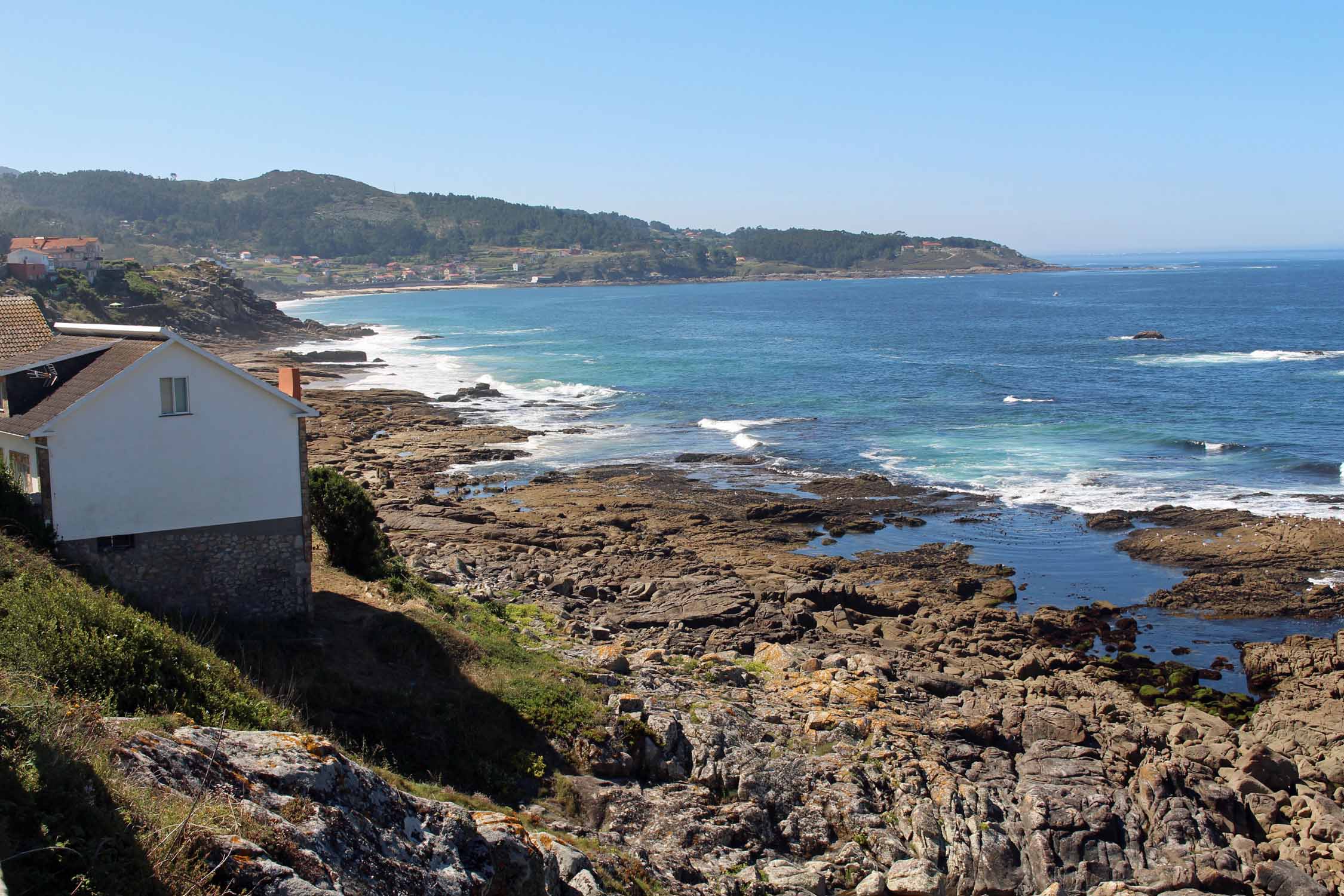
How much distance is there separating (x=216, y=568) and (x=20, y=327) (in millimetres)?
6508

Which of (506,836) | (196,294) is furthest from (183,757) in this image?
(196,294)

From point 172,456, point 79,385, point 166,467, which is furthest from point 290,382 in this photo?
point 79,385

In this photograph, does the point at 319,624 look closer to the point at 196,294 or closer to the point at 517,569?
the point at 517,569

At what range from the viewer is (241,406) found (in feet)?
56.1

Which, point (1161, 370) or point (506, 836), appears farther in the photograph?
point (1161, 370)

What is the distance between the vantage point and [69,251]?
296 ft

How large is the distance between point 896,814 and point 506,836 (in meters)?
7.33

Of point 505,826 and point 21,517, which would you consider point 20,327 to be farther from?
point 505,826

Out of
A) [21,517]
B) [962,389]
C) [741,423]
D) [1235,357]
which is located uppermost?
[21,517]

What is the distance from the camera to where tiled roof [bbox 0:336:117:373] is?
1688 centimetres

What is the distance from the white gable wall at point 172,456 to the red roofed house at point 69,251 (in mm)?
81087

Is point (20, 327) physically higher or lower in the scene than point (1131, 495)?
higher

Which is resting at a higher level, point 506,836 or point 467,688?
point 506,836

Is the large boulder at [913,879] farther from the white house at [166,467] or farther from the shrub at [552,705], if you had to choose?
the white house at [166,467]
